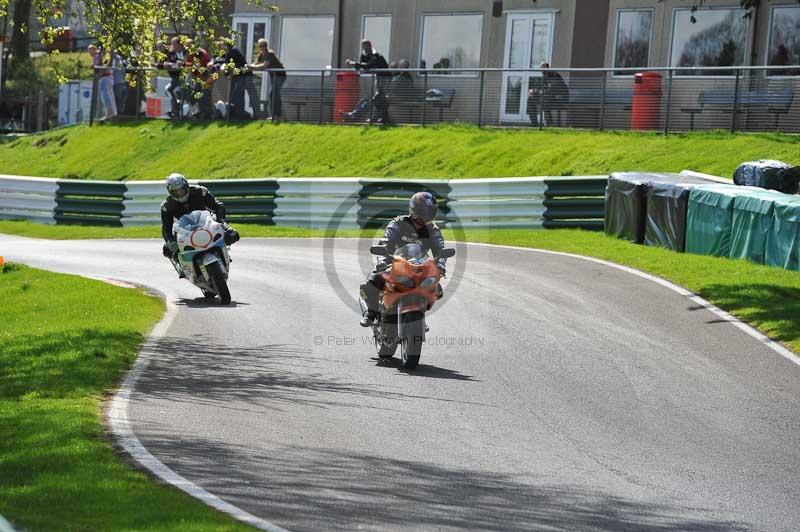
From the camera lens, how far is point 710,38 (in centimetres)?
3152

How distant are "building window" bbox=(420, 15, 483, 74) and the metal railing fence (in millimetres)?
2542

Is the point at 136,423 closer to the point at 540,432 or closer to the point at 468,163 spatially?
the point at 540,432

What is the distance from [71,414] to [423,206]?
4063 mm

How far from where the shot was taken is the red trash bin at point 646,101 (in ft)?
94.6

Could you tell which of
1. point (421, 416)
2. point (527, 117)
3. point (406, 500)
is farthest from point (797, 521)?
point (527, 117)

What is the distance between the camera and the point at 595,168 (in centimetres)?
2716

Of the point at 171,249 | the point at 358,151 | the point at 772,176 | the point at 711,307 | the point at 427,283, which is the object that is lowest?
the point at 711,307

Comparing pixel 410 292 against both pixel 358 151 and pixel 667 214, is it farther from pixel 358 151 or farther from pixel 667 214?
pixel 358 151

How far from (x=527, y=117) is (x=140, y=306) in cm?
1636

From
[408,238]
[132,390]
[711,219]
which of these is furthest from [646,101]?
[132,390]

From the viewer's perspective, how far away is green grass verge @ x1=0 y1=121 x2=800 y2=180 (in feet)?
88.1

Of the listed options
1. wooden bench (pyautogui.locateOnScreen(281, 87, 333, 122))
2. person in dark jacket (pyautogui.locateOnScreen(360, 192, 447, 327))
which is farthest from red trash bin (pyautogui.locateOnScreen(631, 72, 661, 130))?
person in dark jacket (pyautogui.locateOnScreen(360, 192, 447, 327))

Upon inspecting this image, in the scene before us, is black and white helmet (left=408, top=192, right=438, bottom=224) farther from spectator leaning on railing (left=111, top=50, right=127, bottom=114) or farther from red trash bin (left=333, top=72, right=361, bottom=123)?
spectator leaning on railing (left=111, top=50, right=127, bottom=114)

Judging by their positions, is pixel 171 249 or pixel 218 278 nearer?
pixel 218 278
